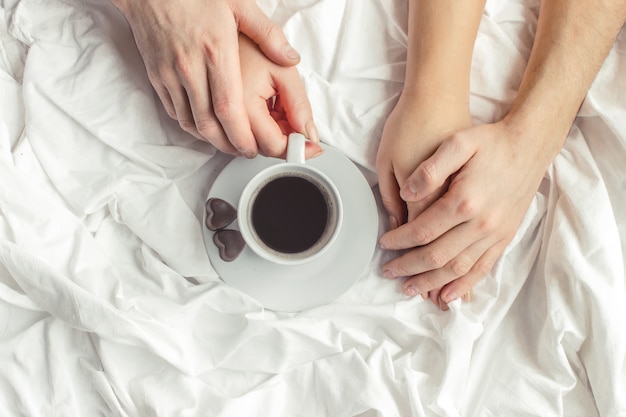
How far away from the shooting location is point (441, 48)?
2.79 feet

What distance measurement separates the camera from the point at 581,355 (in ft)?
2.75

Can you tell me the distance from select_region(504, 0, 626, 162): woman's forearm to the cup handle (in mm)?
315

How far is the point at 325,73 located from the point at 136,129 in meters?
0.30

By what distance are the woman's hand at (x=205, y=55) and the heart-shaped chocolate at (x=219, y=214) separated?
0.26 feet

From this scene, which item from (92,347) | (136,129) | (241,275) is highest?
(136,129)

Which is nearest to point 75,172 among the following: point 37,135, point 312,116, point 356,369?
point 37,135

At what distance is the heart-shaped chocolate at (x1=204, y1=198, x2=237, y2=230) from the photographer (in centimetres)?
83

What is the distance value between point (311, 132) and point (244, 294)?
0.82ft

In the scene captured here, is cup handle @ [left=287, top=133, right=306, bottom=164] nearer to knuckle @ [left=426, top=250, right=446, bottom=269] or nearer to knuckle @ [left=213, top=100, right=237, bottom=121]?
knuckle @ [left=213, top=100, right=237, bottom=121]

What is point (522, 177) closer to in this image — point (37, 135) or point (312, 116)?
point (312, 116)

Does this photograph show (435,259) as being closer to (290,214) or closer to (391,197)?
(391,197)

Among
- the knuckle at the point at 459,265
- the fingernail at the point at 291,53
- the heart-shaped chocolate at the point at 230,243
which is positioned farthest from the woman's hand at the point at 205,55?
the knuckle at the point at 459,265

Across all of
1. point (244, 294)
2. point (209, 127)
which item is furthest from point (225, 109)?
point (244, 294)

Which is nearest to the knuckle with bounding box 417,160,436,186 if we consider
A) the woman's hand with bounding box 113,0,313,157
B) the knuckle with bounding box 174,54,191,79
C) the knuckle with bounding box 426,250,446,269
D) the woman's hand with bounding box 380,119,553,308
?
the woman's hand with bounding box 380,119,553,308
